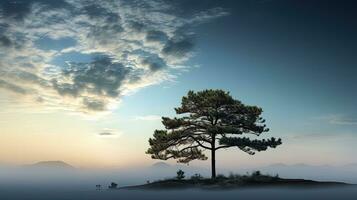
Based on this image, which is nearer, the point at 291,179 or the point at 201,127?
the point at 291,179

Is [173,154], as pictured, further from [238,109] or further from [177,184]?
[238,109]

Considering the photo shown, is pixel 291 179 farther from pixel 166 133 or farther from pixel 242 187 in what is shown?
pixel 166 133

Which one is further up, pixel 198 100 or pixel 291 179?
pixel 198 100

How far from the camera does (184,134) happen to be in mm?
53969

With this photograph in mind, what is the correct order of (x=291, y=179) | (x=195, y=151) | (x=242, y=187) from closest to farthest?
(x=242, y=187) < (x=291, y=179) < (x=195, y=151)

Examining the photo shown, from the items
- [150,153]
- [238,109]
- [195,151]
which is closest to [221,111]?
[238,109]

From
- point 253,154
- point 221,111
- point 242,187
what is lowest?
point 242,187

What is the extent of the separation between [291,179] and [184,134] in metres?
12.4

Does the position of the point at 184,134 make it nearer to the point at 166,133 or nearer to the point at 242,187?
the point at 166,133

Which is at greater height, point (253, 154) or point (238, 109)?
point (238, 109)

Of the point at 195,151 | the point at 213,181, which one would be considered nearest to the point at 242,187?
the point at 213,181

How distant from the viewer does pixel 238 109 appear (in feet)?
174

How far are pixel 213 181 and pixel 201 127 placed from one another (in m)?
6.27

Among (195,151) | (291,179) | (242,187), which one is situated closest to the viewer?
(242,187)
